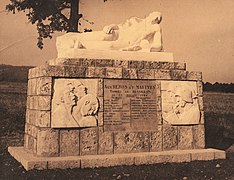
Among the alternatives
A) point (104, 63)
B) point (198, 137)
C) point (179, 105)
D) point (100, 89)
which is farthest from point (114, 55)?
point (198, 137)

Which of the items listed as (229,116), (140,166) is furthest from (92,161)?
(229,116)

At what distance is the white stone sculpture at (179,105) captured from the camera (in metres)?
6.77

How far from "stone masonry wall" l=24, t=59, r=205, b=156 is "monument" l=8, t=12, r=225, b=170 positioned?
0.02m

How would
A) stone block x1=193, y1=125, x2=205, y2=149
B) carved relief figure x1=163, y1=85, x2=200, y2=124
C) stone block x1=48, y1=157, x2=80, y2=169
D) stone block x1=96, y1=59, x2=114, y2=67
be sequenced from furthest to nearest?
stone block x1=193, y1=125, x2=205, y2=149 → carved relief figure x1=163, y1=85, x2=200, y2=124 → stone block x1=96, y1=59, x2=114, y2=67 → stone block x1=48, y1=157, x2=80, y2=169

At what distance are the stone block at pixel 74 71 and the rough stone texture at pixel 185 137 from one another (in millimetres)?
2217

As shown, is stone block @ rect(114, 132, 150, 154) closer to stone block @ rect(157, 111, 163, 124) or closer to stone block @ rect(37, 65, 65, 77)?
stone block @ rect(157, 111, 163, 124)

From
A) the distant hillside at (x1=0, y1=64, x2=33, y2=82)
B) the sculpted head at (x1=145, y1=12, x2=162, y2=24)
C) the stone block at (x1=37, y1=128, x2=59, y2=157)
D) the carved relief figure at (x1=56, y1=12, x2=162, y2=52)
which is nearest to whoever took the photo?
the stone block at (x1=37, y1=128, x2=59, y2=157)

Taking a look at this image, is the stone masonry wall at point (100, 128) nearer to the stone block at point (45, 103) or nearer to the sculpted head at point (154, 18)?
the stone block at point (45, 103)

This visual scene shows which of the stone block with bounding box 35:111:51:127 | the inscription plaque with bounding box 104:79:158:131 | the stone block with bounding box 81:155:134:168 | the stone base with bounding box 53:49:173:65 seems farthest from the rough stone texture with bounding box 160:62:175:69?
the stone block with bounding box 35:111:51:127

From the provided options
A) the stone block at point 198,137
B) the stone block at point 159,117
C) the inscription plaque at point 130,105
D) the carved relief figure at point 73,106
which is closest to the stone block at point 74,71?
the carved relief figure at point 73,106

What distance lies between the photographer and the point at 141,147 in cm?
650

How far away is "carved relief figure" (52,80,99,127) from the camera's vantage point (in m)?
6.02

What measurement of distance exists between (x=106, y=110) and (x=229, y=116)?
9.41m

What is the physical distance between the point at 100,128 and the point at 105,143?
0.29 meters
